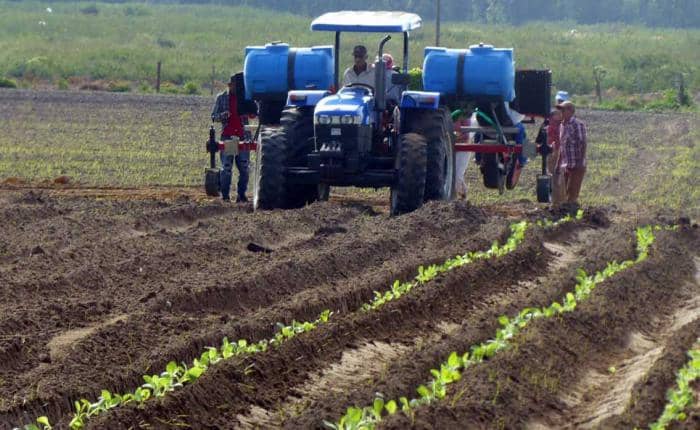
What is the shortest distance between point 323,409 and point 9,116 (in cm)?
2208

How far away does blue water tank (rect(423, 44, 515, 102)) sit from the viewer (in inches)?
588

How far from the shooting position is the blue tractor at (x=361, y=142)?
1328 centimetres

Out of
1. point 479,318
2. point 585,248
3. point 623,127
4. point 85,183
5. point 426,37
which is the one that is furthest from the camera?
point 426,37

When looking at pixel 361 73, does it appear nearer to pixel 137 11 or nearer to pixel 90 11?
pixel 90 11

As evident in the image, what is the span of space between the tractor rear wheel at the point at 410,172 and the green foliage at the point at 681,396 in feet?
19.5

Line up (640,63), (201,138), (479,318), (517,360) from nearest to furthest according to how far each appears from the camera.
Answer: (517,360), (479,318), (201,138), (640,63)

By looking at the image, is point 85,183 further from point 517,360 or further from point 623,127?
point 623,127

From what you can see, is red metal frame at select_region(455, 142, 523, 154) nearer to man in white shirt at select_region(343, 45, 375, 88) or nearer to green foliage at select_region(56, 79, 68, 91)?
man in white shirt at select_region(343, 45, 375, 88)

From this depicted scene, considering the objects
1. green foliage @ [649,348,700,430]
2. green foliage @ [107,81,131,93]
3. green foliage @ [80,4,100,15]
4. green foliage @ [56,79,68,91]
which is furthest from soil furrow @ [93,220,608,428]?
green foliage @ [80,4,100,15]

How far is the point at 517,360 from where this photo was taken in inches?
300

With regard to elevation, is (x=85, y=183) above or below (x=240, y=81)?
below

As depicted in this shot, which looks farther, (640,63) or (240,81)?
(640,63)

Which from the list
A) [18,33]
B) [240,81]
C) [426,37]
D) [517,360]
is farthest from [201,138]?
[18,33]

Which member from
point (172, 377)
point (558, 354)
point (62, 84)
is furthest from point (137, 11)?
point (172, 377)
